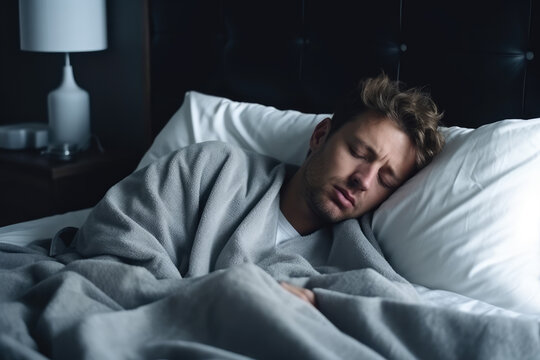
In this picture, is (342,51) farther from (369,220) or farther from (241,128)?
(369,220)

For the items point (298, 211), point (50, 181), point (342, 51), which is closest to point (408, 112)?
point (298, 211)

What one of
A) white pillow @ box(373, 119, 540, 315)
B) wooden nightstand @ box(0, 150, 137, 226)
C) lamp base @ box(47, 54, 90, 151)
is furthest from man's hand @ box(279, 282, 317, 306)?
lamp base @ box(47, 54, 90, 151)

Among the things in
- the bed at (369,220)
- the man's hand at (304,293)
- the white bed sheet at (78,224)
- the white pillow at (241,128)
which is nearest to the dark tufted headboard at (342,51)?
the bed at (369,220)

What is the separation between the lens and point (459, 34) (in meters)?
1.56

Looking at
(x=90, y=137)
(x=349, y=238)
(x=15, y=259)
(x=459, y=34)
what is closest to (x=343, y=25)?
(x=459, y=34)

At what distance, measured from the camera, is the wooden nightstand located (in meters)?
2.22

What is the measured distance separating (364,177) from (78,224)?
→ 0.82m

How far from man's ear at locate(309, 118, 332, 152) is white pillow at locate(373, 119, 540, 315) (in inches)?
10.9

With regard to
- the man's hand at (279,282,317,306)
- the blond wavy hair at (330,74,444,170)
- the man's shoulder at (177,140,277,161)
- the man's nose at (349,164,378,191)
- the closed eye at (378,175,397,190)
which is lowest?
the man's hand at (279,282,317,306)

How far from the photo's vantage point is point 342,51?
1.77 metres

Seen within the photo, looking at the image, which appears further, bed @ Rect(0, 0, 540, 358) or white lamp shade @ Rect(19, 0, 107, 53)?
white lamp shade @ Rect(19, 0, 107, 53)

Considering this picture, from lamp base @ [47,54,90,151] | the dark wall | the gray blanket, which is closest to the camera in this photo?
the gray blanket

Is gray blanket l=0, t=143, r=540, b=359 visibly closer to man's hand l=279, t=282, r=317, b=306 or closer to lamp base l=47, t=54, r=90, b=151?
man's hand l=279, t=282, r=317, b=306

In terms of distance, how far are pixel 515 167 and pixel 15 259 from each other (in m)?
1.03
